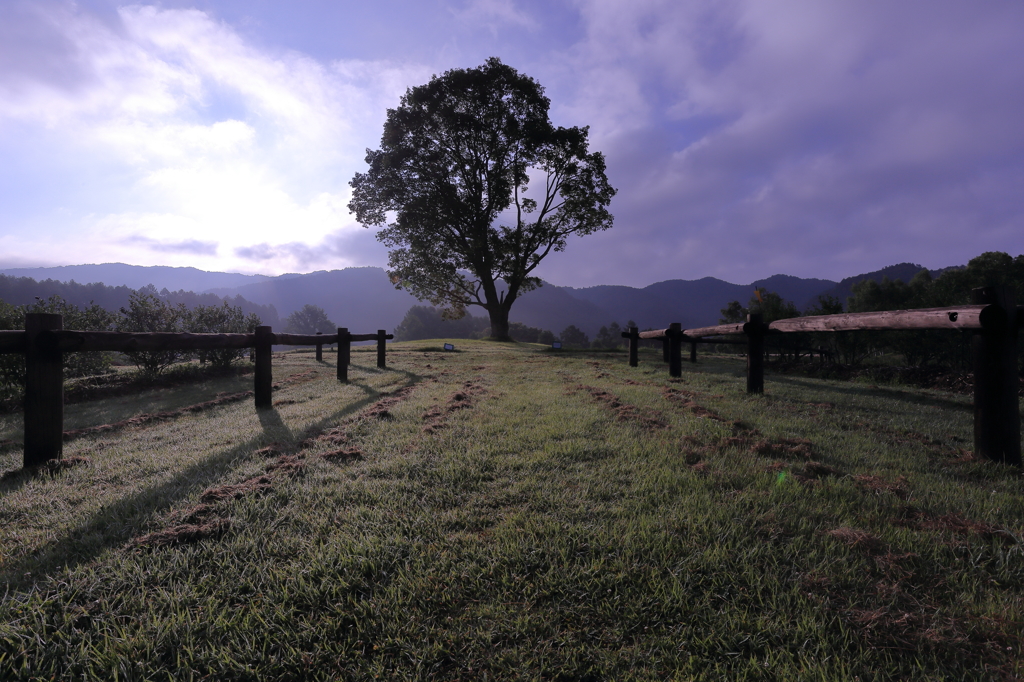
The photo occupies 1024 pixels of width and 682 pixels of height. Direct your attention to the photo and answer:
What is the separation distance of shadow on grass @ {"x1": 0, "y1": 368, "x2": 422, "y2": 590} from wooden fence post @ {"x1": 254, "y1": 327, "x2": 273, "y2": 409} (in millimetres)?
2385

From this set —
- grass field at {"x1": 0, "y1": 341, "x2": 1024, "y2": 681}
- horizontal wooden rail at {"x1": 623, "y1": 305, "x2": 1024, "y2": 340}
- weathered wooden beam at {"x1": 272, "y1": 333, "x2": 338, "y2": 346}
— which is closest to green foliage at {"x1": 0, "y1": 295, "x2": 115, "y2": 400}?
weathered wooden beam at {"x1": 272, "y1": 333, "x2": 338, "y2": 346}

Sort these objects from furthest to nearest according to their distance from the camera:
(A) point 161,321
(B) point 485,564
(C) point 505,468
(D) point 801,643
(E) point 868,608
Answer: (A) point 161,321 → (C) point 505,468 → (B) point 485,564 → (E) point 868,608 → (D) point 801,643

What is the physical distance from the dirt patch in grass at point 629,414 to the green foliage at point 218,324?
11.3 meters

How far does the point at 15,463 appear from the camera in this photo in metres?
3.21

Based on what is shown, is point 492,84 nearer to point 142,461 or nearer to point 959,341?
point 142,461

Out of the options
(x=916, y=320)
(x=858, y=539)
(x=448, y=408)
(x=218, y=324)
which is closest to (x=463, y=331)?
(x=218, y=324)

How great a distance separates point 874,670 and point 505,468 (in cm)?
200

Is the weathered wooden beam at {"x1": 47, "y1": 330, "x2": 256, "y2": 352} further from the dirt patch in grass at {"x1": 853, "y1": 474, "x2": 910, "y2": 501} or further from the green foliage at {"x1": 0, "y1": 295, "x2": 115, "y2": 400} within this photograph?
the dirt patch in grass at {"x1": 853, "y1": 474, "x2": 910, "y2": 501}

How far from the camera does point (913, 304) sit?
35.7 meters

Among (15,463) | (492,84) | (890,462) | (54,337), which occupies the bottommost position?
(15,463)

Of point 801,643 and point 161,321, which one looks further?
point 161,321

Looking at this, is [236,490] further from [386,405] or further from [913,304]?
[913,304]

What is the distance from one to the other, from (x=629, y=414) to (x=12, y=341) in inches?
224

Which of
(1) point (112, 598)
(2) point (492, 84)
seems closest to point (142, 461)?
(1) point (112, 598)
